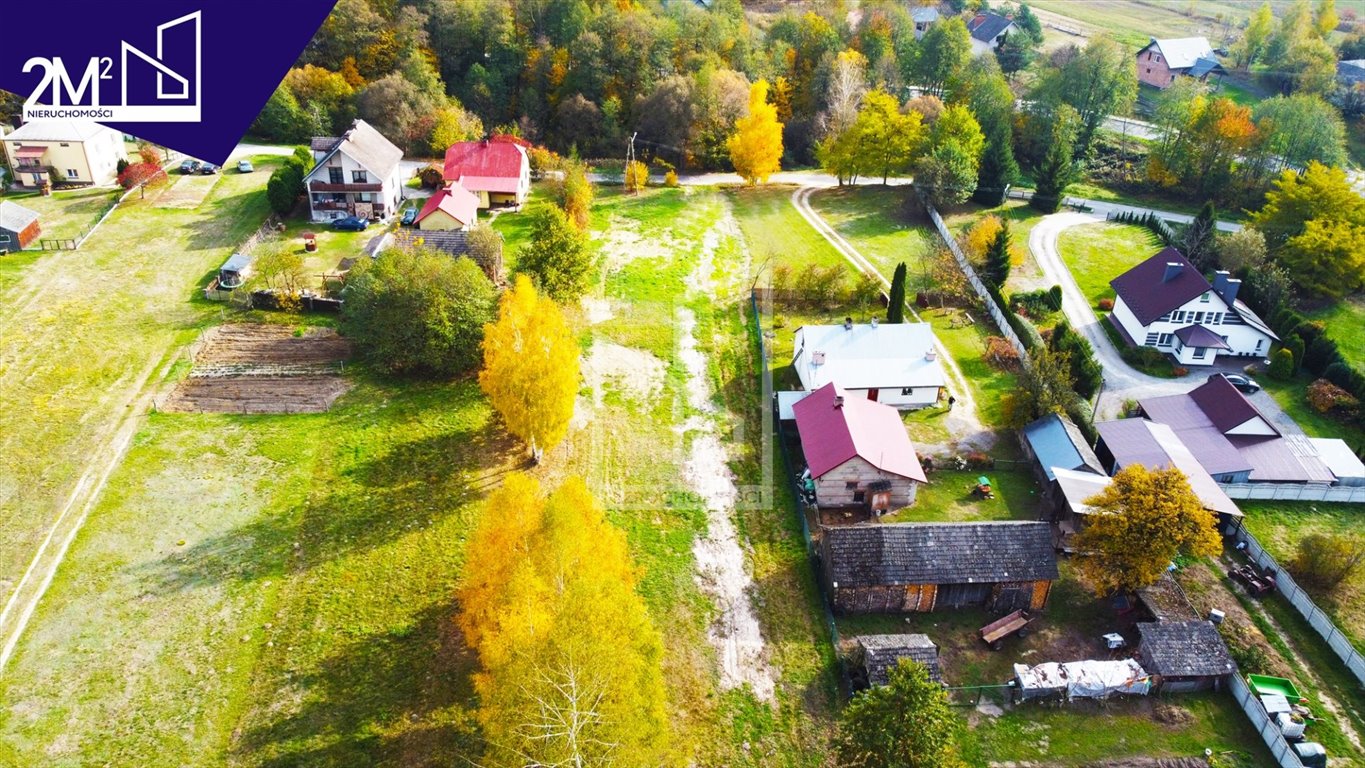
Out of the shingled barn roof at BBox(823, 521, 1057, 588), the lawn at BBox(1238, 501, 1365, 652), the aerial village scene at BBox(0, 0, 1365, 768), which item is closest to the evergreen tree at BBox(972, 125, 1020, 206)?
the aerial village scene at BBox(0, 0, 1365, 768)

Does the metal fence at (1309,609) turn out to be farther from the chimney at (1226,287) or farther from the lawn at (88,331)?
the lawn at (88,331)

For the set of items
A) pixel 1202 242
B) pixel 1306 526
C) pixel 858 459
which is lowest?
pixel 1306 526

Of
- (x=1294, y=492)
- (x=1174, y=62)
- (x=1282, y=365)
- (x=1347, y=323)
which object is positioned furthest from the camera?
(x=1174, y=62)

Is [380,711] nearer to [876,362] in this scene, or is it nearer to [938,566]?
[938,566]

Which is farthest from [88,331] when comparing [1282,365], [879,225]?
[1282,365]

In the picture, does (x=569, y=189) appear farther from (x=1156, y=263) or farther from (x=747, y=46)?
(x=1156, y=263)

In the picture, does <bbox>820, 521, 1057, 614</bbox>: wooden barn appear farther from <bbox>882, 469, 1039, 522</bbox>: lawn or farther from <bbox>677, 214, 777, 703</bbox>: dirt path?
<bbox>882, 469, 1039, 522</bbox>: lawn
